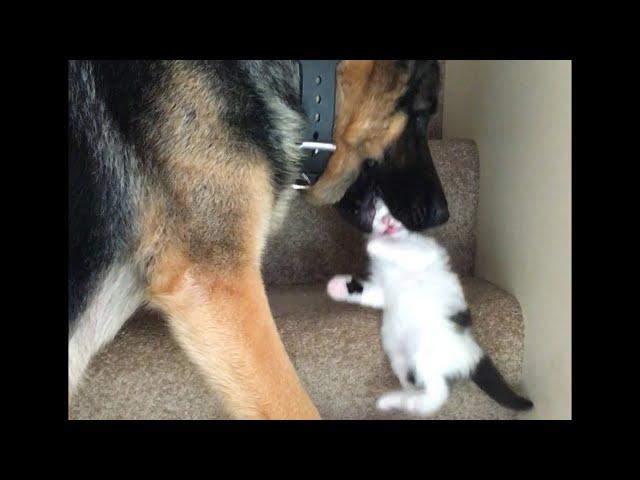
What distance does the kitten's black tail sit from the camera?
3.87ft

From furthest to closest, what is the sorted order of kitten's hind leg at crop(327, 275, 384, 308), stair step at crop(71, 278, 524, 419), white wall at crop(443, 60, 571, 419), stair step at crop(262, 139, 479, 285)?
stair step at crop(262, 139, 479, 285)
kitten's hind leg at crop(327, 275, 384, 308)
white wall at crop(443, 60, 571, 419)
stair step at crop(71, 278, 524, 419)

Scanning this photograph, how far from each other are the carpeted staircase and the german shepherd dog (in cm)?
8

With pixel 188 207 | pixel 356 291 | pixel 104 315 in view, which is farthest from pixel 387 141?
pixel 104 315

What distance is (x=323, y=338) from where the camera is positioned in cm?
119

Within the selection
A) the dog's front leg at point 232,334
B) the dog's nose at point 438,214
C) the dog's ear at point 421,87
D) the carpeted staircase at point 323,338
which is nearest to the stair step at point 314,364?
the carpeted staircase at point 323,338

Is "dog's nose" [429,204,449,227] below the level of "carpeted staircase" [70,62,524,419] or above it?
above

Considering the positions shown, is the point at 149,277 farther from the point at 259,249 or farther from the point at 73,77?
the point at 73,77

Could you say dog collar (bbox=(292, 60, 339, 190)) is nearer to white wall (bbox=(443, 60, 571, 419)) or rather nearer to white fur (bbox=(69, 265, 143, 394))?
white fur (bbox=(69, 265, 143, 394))

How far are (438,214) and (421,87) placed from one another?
0.87 feet

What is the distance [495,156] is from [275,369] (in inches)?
34.5

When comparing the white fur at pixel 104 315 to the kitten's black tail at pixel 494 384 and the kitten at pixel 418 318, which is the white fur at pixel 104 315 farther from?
the kitten's black tail at pixel 494 384

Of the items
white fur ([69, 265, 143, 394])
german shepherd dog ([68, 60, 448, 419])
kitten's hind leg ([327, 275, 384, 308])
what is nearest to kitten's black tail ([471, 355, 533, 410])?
kitten's hind leg ([327, 275, 384, 308])
